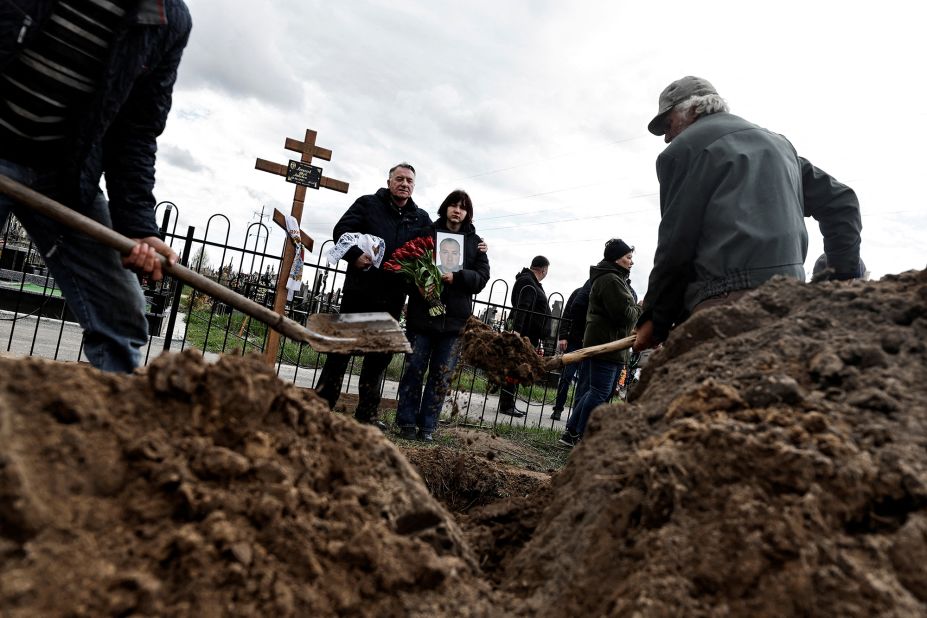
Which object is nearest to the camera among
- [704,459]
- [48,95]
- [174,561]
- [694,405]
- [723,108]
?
[174,561]

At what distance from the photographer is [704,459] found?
1.42 metres

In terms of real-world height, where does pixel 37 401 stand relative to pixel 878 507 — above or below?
below

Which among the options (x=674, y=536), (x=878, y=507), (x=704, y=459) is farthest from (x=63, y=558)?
(x=878, y=507)

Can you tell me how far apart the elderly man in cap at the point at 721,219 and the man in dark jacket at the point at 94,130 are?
2.37 meters

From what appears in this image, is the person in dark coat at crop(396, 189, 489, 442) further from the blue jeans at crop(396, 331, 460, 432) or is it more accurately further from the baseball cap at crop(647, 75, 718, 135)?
the baseball cap at crop(647, 75, 718, 135)

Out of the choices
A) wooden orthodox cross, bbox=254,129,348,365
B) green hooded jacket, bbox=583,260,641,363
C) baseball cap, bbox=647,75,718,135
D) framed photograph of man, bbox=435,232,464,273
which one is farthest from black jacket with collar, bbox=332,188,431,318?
baseball cap, bbox=647,75,718,135

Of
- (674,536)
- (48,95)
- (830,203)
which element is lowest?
(674,536)

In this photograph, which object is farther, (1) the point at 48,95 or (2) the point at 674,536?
(1) the point at 48,95

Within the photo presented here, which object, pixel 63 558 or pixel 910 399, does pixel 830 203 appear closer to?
pixel 910 399

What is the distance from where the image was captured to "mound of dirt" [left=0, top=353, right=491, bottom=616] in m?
1.06

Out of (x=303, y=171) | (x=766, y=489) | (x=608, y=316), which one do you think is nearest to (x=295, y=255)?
(x=303, y=171)

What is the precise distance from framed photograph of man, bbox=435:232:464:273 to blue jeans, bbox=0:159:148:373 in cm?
277

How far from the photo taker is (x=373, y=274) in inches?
191

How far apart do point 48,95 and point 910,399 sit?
10.1 ft
